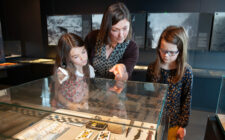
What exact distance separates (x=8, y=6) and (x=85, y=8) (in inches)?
74.9

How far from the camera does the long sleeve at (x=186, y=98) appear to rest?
106 cm

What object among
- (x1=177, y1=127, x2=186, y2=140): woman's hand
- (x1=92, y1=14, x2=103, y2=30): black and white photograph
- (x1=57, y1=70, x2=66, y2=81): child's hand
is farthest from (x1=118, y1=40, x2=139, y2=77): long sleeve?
(x1=92, y1=14, x2=103, y2=30): black and white photograph

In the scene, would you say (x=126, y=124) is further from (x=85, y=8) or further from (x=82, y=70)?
(x=85, y=8)

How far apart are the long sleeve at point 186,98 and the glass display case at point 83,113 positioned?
327 mm

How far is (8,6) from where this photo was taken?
3.62 metres

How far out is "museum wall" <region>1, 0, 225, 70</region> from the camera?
258 centimetres

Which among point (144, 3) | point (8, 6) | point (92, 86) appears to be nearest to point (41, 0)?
point (8, 6)

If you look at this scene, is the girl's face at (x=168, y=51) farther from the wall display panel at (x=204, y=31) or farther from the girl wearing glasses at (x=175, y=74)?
the wall display panel at (x=204, y=31)

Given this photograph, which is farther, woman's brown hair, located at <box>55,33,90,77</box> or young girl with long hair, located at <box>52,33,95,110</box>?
woman's brown hair, located at <box>55,33,90,77</box>

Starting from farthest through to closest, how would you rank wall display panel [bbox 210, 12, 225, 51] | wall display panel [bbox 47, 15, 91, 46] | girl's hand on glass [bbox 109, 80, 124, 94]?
wall display panel [bbox 47, 15, 91, 46]
wall display panel [bbox 210, 12, 225, 51]
girl's hand on glass [bbox 109, 80, 124, 94]

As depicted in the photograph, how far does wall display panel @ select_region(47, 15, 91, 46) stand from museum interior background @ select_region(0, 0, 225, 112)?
0.13 m

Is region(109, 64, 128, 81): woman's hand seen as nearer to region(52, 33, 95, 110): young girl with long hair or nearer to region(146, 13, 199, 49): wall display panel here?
region(52, 33, 95, 110): young girl with long hair

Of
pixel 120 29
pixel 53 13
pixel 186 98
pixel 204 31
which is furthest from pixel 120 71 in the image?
pixel 53 13

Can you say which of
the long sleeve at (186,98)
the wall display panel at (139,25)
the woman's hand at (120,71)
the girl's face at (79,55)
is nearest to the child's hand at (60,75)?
the girl's face at (79,55)
